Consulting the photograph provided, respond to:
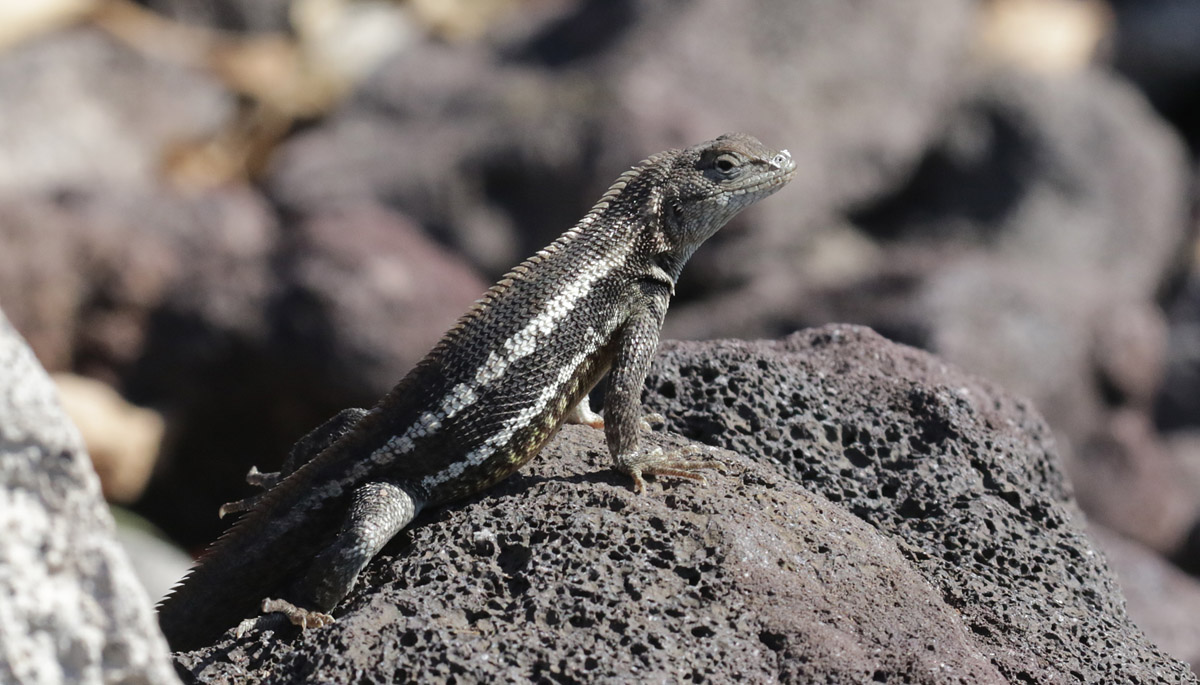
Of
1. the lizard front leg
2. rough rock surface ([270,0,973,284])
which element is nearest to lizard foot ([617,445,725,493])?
the lizard front leg

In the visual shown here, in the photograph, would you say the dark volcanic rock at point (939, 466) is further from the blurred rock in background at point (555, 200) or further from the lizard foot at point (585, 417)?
the blurred rock in background at point (555, 200)

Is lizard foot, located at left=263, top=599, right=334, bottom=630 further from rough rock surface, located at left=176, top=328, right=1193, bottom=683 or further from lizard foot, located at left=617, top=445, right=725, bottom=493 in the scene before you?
lizard foot, located at left=617, top=445, right=725, bottom=493

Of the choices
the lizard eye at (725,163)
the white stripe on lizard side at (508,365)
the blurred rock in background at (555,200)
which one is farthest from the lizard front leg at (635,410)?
the blurred rock in background at (555,200)

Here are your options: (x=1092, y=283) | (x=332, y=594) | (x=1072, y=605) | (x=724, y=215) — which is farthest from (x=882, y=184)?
(x=332, y=594)

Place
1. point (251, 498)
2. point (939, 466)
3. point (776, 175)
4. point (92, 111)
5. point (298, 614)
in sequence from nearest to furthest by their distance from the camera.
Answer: point (298, 614)
point (939, 466)
point (251, 498)
point (776, 175)
point (92, 111)

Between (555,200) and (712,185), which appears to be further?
(555,200)

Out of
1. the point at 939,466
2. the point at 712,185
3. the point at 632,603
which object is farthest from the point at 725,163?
the point at 632,603

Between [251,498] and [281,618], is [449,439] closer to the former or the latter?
[281,618]
